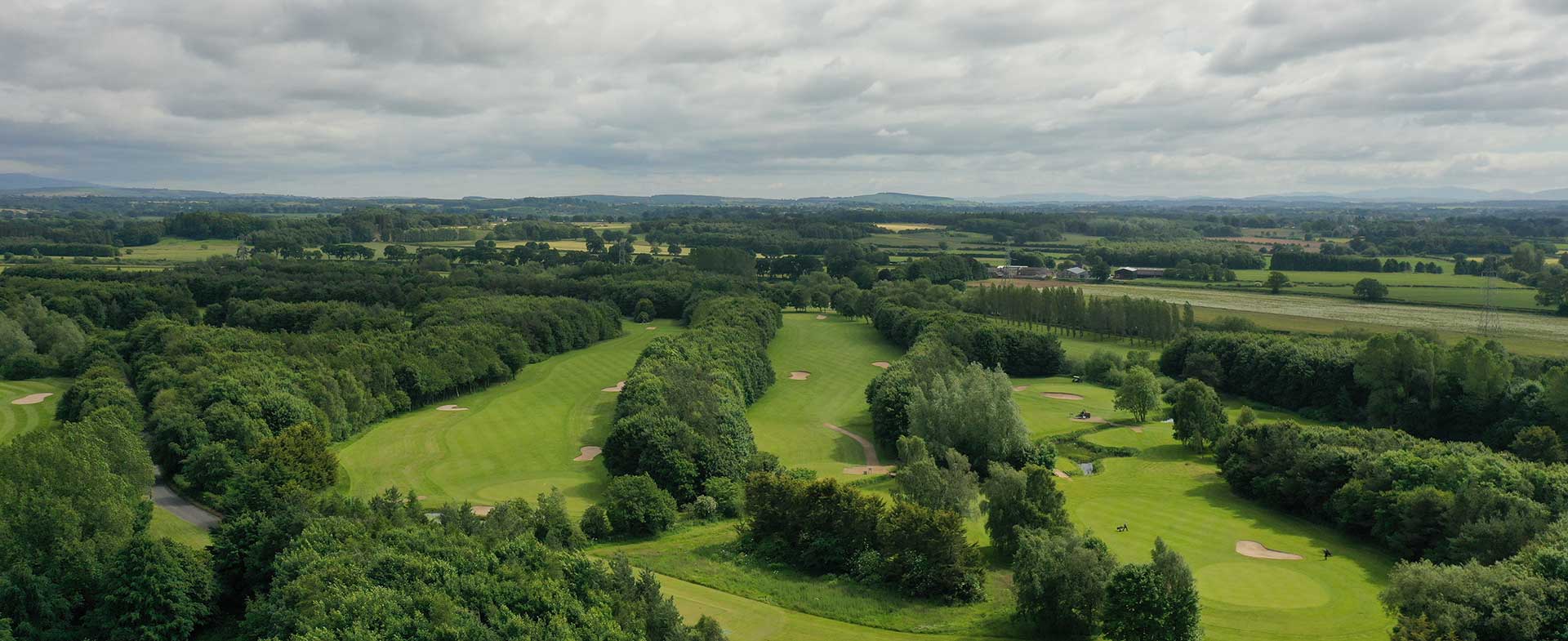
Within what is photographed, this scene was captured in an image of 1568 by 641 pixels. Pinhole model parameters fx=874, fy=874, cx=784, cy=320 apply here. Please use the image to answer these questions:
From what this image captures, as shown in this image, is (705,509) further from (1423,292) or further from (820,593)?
(1423,292)

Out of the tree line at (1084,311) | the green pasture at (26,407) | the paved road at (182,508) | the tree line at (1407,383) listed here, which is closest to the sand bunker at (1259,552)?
the tree line at (1407,383)

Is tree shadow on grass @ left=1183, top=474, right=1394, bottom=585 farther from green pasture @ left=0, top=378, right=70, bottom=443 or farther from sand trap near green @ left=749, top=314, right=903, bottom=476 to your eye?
green pasture @ left=0, top=378, right=70, bottom=443

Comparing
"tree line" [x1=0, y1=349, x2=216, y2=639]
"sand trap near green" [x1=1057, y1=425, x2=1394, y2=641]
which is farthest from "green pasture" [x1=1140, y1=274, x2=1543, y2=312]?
"tree line" [x1=0, y1=349, x2=216, y2=639]

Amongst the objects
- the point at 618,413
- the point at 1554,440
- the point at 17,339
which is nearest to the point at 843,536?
the point at 618,413

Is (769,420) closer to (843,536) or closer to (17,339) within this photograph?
(843,536)

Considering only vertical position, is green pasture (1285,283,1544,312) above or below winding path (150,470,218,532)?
above

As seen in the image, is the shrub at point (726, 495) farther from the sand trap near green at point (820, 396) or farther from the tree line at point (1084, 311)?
the tree line at point (1084, 311)
